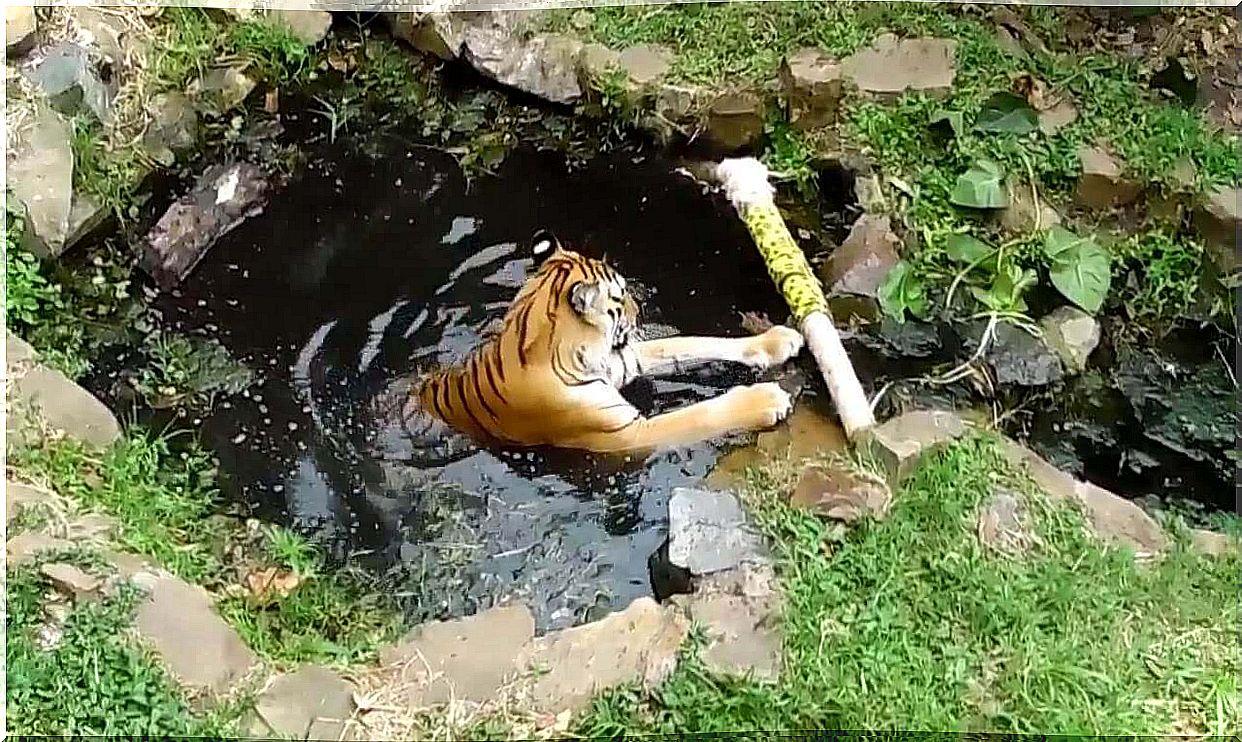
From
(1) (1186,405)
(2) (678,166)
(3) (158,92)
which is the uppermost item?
(3) (158,92)

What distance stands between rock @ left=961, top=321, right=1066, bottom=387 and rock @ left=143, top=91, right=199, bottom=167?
223 cm

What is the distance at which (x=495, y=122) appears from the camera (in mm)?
3936

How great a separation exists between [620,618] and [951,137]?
1.94 m

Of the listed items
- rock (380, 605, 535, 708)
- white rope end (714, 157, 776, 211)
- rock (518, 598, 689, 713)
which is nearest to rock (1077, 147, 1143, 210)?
white rope end (714, 157, 776, 211)

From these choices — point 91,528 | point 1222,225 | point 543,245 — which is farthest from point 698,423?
point 1222,225

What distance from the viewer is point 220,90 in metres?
3.77

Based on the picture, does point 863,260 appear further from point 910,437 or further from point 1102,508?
point 1102,508

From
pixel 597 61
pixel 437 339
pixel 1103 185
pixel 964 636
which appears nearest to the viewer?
pixel 964 636

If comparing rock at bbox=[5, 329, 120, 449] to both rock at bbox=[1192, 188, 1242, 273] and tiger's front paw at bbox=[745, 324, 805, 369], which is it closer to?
tiger's front paw at bbox=[745, 324, 805, 369]

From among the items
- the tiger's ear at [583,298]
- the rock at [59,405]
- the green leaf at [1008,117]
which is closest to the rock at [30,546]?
the rock at [59,405]

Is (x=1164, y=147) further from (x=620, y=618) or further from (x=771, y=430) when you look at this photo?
(x=620, y=618)

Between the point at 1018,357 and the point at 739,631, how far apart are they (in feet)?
3.92

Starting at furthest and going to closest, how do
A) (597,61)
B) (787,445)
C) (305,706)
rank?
(597,61), (787,445), (305,706)

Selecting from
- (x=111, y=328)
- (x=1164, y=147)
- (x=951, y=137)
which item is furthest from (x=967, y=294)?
(x=111, y=328)
